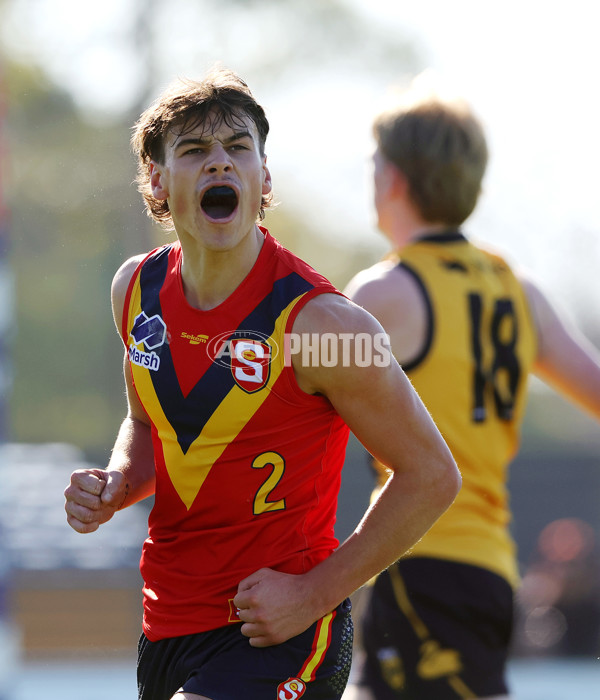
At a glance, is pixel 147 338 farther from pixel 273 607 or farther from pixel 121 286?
pixel 273 607

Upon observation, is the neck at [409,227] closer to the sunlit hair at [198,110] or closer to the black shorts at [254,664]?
the sunlit hair at [198,110]

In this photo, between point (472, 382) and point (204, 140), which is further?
point (472, 382)

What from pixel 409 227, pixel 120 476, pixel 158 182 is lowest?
pixel 120 476

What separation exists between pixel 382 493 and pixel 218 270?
698 mm

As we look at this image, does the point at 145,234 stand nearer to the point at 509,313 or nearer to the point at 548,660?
the point at 548,660

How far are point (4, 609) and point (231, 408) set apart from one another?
213 inches

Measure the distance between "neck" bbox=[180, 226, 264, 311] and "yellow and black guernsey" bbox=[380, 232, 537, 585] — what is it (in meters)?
0.94

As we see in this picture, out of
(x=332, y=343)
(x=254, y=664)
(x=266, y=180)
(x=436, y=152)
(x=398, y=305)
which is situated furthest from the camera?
(x=436, y=152)

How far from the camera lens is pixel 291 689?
7.83ft

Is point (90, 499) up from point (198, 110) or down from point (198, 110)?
down

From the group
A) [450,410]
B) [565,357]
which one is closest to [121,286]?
[450,410]

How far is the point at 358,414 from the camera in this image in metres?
2.27

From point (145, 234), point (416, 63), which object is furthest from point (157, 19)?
point (416, 63)

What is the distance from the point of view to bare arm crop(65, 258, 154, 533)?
250 cm
